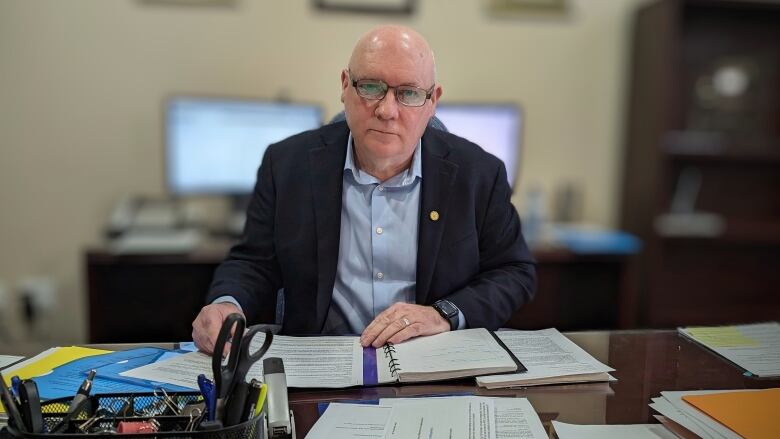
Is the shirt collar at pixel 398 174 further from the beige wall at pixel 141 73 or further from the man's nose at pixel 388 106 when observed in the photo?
the beige wall at pixel 141 73

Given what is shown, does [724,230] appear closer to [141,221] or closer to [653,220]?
[653,220]

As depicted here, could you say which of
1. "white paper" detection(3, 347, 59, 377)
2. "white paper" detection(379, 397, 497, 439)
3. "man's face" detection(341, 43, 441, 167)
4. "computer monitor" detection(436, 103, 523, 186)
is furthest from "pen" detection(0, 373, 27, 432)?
"computer monitor" detection(436, 103, 523, 186)

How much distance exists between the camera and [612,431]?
88 cm

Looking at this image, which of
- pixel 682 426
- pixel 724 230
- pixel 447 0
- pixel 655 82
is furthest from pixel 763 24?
pixel 682 426

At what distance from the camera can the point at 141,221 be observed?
264 centimetres

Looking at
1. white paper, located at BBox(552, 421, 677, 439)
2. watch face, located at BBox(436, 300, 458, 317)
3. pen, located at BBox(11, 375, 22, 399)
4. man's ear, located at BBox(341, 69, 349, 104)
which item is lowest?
white paper, located at BBox(552, 421, 677, 439)

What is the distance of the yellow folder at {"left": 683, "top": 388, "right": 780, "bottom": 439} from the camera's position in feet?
2.79

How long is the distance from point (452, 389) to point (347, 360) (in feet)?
0.61

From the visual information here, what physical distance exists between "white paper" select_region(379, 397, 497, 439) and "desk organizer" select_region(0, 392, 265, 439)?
20 cm

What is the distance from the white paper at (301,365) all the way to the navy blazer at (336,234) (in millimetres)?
304

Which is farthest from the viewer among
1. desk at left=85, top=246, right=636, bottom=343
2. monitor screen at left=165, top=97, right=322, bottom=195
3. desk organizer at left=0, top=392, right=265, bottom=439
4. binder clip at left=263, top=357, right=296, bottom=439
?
monitor screen at left=165, top=97, right=322, bottom=195

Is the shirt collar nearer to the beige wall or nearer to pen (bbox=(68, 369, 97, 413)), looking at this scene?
pen (bbox=(68, 369, 97, 413))

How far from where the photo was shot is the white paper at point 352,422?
84 centimetres

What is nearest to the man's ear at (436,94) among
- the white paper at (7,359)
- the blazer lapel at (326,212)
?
the blazer lapel at (326,212)
